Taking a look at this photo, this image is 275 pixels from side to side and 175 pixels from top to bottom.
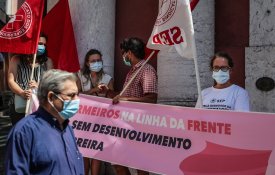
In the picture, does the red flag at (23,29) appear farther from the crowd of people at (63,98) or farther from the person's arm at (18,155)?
the person's arm at (18,155)

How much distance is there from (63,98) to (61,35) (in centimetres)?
349

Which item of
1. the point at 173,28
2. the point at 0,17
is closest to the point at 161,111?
the point at 173,28

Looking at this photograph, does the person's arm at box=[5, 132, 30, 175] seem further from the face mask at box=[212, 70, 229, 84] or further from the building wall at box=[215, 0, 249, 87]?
the building wall at box=[215, 0, 249, 87]

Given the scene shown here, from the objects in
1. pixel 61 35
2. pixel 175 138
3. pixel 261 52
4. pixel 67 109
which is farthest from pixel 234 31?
pixel 67 109

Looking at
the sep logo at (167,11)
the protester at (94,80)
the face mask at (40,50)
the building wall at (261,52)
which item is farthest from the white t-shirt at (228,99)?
the face mask at (40,50)

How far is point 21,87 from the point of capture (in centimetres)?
537

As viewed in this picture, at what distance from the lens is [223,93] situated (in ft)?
15.1

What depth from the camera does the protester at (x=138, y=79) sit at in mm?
5094

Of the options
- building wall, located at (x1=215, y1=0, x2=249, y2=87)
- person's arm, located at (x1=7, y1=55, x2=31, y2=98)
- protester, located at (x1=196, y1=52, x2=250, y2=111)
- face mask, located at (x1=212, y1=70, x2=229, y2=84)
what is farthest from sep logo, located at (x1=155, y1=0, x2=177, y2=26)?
building wall, located at (x1=215, y1=0, x2=249, y2=87)

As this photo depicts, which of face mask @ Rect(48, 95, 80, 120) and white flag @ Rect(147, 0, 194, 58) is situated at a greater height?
white flag @ Rect(147, 0, 194, 58)

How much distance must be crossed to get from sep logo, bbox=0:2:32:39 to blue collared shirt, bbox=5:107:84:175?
9.13 ft

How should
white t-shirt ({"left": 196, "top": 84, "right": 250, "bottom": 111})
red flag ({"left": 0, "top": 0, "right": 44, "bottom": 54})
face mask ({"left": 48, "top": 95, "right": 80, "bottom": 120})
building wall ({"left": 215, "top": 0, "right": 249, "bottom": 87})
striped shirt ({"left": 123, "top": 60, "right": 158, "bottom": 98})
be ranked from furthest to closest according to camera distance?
building wall ({"left": 215, "top": 0, "right": 249, "bottom": 87}) < red flag ({"left": 0, "top": 0, "right": 44, "bottom": 54}) < striped shirt ({"left": 123, "top": 60, "right": 158, "bottom": 98}) < white t-shirt ({"left": 196, "top": 84, "right": 250, "bottom": 111}) < face mask ({"left": 48, "top": 95, "right": 80, "bottom": 120})

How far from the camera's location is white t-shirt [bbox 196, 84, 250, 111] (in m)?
4.51

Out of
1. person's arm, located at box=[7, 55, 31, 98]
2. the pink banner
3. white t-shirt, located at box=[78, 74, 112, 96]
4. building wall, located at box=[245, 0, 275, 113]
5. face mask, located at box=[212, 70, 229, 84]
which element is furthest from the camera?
building wall, located at box=[245, 0, 275, 113]
